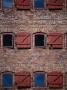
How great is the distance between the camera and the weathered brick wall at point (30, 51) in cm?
2891

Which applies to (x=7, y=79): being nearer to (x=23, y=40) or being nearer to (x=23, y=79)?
(x=23, y=79)

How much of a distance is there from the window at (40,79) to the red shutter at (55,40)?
6.34 ft

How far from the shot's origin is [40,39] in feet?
95.4

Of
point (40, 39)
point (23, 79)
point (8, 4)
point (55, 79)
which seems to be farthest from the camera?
point (40, 39)

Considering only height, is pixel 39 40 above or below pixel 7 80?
above

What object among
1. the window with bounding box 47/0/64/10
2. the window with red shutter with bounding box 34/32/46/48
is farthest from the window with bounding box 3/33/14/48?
the window with bounding box 47/0/64/10

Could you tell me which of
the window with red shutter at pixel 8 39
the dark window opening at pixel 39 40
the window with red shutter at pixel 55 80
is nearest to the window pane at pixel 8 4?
the window with red shutter at pixel 8 39

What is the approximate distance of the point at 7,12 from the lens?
94.9 feet

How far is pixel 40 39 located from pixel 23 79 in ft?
9.18

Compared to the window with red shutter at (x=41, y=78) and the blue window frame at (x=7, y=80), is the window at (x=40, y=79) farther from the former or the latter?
the blue window frame at (x=7, y=80)

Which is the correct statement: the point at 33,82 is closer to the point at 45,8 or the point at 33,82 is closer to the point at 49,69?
the point at 49,69

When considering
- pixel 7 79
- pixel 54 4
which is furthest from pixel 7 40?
pixel 54 4

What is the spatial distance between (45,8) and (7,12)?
2.46 meters

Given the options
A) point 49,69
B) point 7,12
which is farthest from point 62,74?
point 7,12
